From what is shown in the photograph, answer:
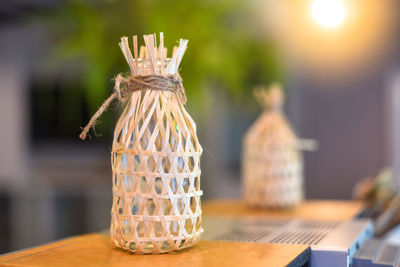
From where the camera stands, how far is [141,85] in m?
0.81

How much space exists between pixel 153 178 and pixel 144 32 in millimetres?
1316

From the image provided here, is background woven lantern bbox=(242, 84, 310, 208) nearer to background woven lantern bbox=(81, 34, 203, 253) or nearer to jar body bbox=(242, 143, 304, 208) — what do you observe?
jar body bbox=(242, 143, 304, 208)

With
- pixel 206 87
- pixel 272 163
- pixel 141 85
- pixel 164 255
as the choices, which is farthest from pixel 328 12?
pixel 164 255

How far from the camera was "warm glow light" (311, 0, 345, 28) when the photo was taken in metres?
2.09

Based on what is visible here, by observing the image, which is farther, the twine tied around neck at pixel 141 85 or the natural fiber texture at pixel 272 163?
the natural fiber texture at pixel 272 163

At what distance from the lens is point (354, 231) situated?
102cm

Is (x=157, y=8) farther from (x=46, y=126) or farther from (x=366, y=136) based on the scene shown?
(x=46, y=126)

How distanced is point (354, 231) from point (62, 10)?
1.50m

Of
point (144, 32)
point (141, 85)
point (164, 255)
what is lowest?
point (164, 255)

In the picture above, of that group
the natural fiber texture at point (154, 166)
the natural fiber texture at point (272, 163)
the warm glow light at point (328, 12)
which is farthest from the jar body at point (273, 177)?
the warm glow light at point (328, 12)

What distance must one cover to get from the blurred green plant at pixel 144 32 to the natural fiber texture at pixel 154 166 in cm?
116

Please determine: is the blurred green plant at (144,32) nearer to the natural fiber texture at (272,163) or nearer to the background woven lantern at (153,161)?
the natural fiber texture at (272,163)

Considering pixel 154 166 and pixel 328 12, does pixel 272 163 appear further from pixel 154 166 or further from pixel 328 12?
pixel 328 12

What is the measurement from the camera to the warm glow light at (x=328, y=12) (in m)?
2.09
